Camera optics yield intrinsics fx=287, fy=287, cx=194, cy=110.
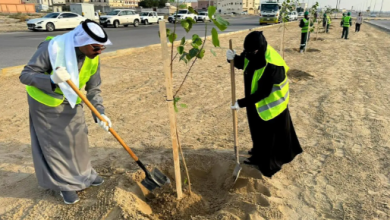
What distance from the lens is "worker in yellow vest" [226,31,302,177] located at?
2.58m

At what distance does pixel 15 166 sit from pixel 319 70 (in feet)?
25.0

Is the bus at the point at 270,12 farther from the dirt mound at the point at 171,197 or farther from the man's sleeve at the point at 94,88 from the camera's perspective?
the man's sleeve at the point at 94,88

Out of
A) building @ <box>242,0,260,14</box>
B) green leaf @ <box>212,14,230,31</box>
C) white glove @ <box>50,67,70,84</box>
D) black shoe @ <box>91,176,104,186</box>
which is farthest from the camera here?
building @ <box>242,0,260,14</box>

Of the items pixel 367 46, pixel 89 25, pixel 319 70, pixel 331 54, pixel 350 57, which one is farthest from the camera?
pixel 367 46

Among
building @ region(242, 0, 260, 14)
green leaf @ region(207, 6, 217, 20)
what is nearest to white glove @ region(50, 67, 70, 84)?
green leaf @ region(207, 6, 217, 20)

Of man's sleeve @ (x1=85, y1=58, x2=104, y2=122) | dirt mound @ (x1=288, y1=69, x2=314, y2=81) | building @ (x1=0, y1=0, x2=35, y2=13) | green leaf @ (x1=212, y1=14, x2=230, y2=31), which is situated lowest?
dirt mound @ (x1=288, y1=69, x2=314, y2=81)

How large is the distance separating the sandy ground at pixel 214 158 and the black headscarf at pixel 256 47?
123 cm

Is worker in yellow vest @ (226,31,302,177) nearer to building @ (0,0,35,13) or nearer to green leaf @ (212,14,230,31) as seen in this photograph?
green leaf @ (212,14,230,31)

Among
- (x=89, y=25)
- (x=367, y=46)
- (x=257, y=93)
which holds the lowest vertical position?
(x=367, y=46)

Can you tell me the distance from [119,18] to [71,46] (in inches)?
821

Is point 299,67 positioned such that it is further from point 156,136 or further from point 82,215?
point 82,215

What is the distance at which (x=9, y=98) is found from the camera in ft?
18.1

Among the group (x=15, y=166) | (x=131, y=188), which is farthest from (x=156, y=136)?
(x=15, y=166)

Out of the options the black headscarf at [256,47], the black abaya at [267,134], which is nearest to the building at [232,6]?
the black abaya at [267,134]
